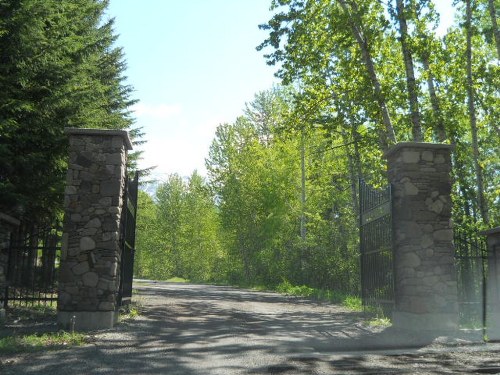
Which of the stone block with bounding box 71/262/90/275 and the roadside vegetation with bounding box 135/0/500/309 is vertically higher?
the roadside vegetation with bounding box 135/0/500/309

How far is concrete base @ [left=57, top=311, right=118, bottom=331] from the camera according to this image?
8.86 meters

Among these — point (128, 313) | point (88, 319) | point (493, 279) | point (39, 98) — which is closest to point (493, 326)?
point (493, 279)

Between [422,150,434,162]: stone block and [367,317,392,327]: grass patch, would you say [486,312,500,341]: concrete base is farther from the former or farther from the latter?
[422,150,434,162]: stone block

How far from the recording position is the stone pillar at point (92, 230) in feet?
29.5

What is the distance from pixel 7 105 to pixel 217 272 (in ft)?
121

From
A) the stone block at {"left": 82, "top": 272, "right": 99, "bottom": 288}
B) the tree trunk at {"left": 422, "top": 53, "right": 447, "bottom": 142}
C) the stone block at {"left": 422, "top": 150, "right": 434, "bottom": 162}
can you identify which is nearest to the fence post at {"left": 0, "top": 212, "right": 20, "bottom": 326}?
the stone block at {"left": 82, "top": 272, "right": 99, "bottom": 288}

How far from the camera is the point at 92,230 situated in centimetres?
930

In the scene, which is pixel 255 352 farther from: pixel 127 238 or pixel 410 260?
pixel 127 238

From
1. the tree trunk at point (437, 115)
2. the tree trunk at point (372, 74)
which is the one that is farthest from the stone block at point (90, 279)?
the tree trunk at point (437, 115)

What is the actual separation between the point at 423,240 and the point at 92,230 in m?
6.44

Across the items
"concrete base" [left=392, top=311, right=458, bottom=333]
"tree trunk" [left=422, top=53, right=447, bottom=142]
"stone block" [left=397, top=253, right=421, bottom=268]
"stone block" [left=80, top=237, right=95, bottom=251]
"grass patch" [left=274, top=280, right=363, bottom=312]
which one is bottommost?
"grass patch" [left=274, top=280, right=363, bottom=312]

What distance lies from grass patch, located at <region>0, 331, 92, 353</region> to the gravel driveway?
252 mm

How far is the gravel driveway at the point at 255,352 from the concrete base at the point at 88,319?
258mm

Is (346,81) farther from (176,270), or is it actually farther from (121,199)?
(176,270)
